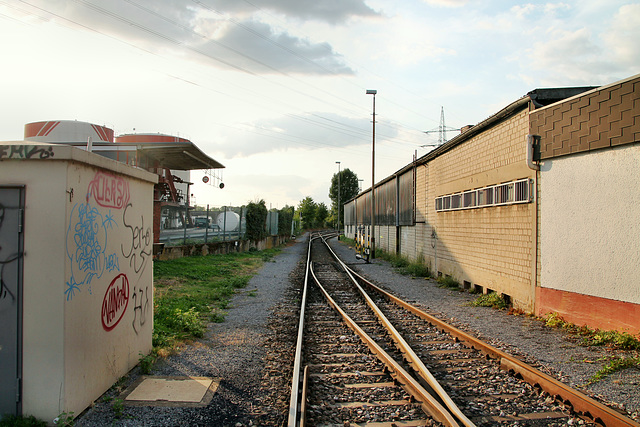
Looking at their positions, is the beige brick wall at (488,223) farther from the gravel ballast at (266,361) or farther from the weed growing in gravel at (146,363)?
A: the weed growing in gravel at (146,363)

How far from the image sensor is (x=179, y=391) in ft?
15.4

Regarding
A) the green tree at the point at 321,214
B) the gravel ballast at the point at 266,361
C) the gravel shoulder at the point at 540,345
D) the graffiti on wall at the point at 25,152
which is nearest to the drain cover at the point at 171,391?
the gravel ballast at the point at 266,361

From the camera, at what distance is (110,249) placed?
15.6 ft

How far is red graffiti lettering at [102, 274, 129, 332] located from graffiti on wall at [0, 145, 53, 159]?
63.2 inches

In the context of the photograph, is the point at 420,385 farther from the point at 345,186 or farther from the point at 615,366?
the point at 345,186

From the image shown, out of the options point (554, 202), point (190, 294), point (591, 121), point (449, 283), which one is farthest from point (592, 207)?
point (190, 294)

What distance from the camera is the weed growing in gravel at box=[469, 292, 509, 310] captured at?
10.1 meters

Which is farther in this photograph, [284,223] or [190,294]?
[284,223]

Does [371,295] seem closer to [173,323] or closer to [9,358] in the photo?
[173,323]

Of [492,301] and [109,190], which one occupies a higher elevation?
[109,190]

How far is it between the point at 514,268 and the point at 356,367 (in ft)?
19.5

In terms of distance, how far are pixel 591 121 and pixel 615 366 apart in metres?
4.23

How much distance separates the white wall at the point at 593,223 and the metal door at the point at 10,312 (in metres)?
8.12

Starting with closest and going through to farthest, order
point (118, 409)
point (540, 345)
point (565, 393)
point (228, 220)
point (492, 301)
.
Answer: point (118, 409) < point (565, 393) < point (540, 345) < point (492, 301) < point (228, 220)
